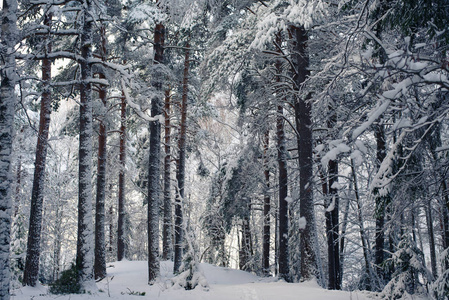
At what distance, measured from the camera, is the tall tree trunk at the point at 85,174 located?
794cm

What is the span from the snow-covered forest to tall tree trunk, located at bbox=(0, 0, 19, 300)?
0.02 metres

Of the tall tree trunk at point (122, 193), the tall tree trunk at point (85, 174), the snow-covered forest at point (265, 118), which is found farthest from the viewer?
the tall tree trunk at point (122, 193)

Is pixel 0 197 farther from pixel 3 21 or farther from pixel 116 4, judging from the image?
pixel 116 4

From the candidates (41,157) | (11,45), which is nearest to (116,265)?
(41,157)

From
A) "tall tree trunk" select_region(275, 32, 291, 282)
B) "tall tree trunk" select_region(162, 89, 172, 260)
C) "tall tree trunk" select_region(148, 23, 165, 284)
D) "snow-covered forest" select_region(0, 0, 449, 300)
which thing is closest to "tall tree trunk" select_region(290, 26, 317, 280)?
"snow-covered forest" select_region(0, 0, 449, 300)

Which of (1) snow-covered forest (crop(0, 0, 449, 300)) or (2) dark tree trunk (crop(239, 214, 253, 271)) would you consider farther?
(2) dark tree trunk (crop(239, 214, 253, 271))

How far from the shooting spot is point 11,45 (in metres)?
5.82

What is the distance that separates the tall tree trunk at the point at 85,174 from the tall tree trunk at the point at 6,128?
263 cm

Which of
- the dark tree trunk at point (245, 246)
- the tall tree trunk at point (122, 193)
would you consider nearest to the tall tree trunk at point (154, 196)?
the tall tree trunk at point (122, 193)

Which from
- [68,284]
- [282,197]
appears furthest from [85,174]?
[282,197]

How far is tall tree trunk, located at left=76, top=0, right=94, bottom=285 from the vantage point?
313 inches

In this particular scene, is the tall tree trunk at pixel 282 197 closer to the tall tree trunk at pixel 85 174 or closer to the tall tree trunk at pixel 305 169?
the tall tree trunk at pixel 305 169

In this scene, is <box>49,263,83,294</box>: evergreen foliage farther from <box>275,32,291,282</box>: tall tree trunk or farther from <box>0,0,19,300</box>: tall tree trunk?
<box>275,32,291,282</box>: tall tree trunk

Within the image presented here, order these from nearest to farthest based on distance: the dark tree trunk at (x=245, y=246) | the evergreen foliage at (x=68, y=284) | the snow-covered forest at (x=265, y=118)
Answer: the snow-covered forest at (x=265, y=118), the evergreen foliage at (x=68, y=284), the dark tree trunk at (x=245, y=246)
